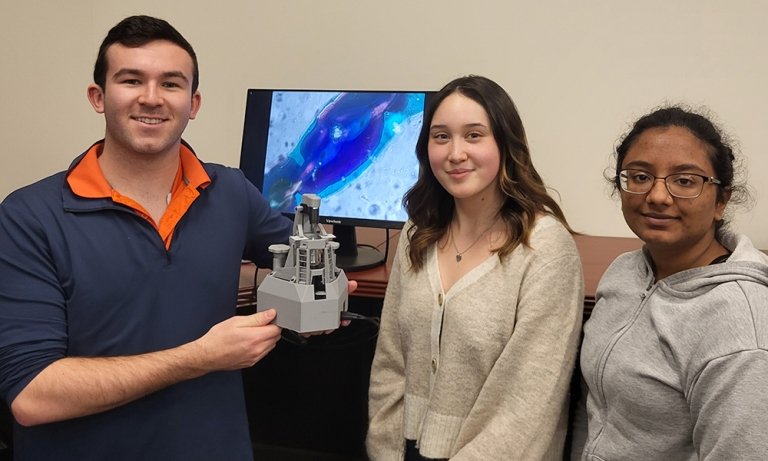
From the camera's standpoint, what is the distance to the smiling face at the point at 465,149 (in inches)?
48.0

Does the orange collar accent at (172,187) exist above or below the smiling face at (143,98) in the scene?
below

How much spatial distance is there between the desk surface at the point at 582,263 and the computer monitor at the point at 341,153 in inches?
2.5

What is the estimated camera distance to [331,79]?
7.18ft

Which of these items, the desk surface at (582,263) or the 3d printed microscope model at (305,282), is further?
the desk surface at (582,263)

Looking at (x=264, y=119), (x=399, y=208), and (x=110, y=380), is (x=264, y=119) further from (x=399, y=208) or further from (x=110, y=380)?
(x=110, y=380)

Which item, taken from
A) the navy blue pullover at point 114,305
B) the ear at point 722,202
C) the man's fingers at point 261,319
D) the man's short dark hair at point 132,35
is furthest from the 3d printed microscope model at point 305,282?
the ear at point 722,202

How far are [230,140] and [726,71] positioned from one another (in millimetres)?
1704

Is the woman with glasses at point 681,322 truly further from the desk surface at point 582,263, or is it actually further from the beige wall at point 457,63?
the beige wall at point 457,63

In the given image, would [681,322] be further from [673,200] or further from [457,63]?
[457,63]

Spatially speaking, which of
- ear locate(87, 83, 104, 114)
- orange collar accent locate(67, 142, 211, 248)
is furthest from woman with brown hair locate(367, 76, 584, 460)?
ear locate(87, 83, 104, 114)

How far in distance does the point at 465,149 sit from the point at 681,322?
503mm

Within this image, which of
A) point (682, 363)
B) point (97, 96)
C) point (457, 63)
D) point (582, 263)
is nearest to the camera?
point (682, 363)

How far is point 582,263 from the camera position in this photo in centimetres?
167

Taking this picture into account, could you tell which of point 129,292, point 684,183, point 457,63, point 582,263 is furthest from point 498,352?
point 457,63
